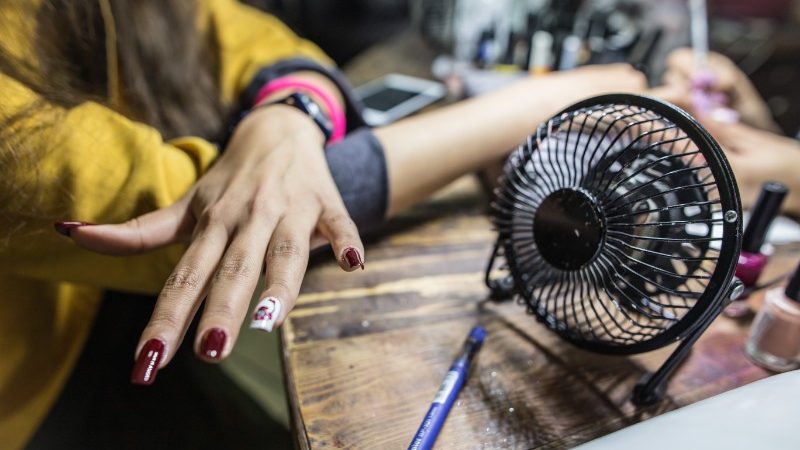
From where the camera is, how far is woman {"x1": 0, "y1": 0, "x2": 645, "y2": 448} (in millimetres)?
367

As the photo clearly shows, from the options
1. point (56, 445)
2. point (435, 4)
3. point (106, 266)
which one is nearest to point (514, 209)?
point (106, 266)

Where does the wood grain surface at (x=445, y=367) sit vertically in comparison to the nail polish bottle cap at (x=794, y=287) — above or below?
below

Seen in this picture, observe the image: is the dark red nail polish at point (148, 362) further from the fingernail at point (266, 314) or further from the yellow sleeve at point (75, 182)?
the yellow sleeve at point (75, 182)

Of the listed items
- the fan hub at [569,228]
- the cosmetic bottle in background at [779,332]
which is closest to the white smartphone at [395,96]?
the fan hub at [569,228]

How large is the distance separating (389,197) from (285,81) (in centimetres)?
30

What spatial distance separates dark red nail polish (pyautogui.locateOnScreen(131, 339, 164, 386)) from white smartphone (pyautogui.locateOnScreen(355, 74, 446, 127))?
653 mm

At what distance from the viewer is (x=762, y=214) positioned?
0.51 m

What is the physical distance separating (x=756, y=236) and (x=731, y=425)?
0.29m

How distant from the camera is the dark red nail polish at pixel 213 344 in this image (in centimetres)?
30

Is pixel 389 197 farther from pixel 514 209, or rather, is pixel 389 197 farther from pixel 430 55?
pixel 430 55

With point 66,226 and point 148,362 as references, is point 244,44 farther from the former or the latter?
point 148,362

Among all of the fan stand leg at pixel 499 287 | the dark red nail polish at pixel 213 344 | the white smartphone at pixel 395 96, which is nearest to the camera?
the dark red nail polish at pixel 213 344

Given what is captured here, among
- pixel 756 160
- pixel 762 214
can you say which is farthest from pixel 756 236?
pixel 756 160

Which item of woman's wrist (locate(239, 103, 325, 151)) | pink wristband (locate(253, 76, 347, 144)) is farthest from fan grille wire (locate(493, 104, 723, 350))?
pink wristband (locate(253, 76, 347, 144))
